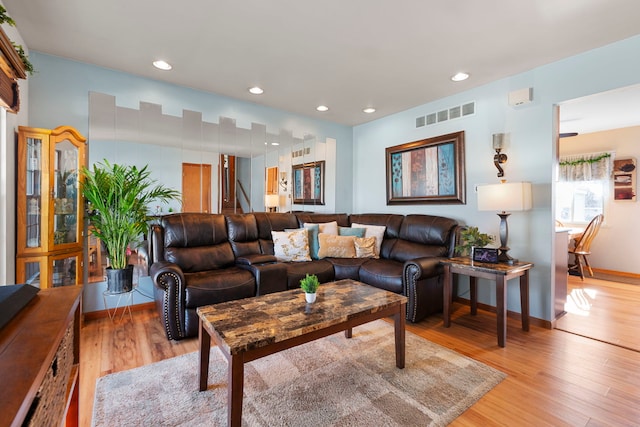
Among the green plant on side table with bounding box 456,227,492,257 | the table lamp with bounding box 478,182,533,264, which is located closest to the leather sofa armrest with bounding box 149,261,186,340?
the green plant on side table with bounding box 456,227,492,257

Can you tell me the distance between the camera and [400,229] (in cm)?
389

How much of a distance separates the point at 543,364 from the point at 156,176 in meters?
3.99

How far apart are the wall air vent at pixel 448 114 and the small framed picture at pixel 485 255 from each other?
1669 mm

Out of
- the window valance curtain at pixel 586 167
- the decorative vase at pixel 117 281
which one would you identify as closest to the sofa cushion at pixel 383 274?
the decorative vase at pixel 117 281

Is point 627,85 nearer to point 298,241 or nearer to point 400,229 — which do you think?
point 400,229

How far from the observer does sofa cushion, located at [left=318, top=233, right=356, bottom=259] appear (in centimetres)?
373

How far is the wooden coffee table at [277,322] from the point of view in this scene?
56.4 inches

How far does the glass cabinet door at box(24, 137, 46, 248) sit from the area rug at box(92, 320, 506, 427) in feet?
4.64

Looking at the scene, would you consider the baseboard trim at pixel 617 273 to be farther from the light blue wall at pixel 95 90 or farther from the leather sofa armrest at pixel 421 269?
the light blue wall at pixel 95 90

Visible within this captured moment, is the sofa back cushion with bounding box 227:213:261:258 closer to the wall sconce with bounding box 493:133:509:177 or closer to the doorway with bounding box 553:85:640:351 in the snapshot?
the wall sconce with bounding box 493:133:509:177

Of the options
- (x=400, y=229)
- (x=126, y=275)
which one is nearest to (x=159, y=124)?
(x=126, y=275)

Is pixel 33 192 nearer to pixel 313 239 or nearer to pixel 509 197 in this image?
pixel 313 239

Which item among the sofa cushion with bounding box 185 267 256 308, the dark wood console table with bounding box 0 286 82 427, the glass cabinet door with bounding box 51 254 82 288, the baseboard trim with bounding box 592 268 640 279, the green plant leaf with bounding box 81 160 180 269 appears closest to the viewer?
the dark wood console table with bounding box 0 286 82 427

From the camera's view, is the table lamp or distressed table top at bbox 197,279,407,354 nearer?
distressed table top at bbox 197,279,407,354
